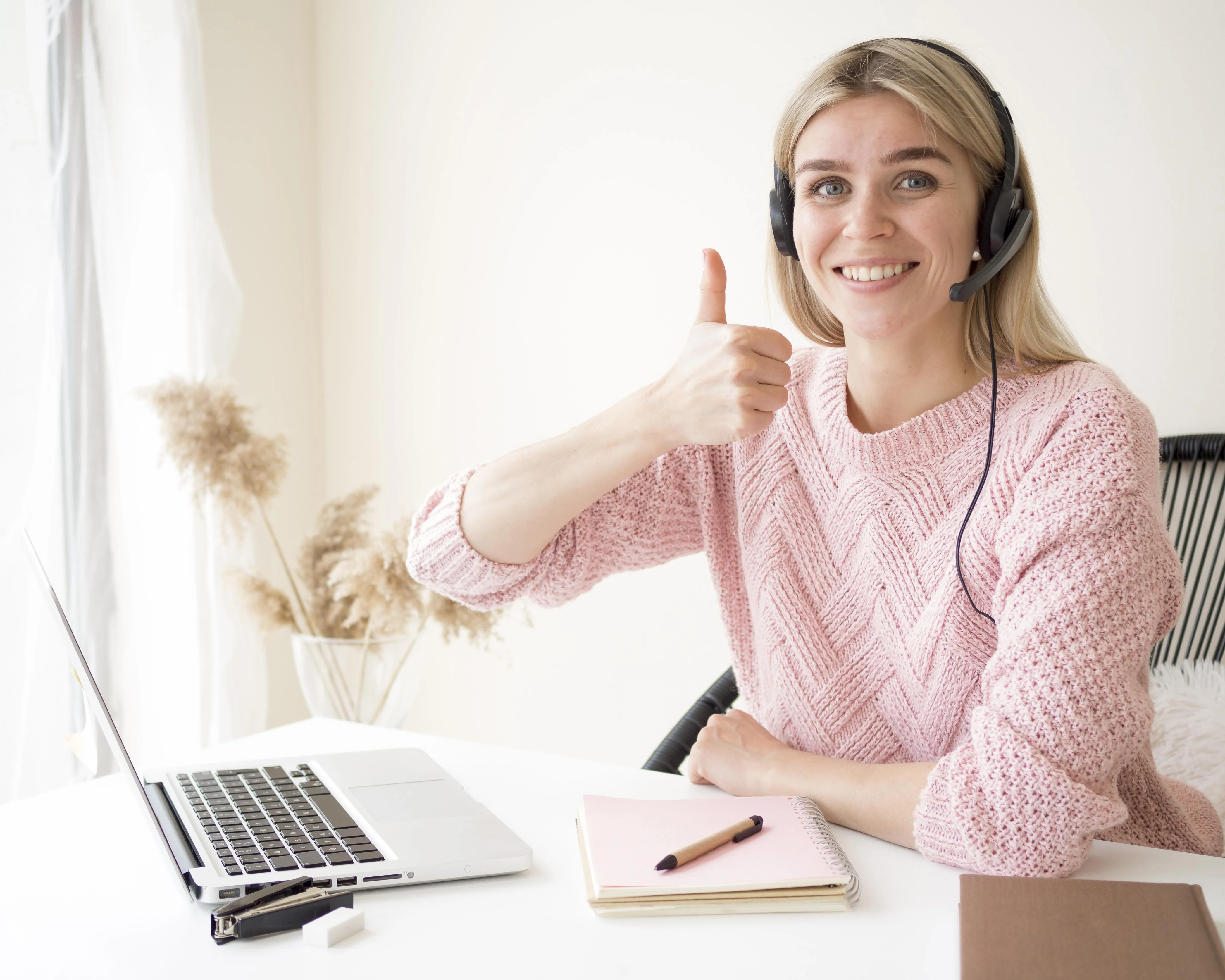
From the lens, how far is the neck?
115cm

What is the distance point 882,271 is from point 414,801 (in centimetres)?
71

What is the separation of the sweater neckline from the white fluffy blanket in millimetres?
492

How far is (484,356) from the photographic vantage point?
2.30 meters

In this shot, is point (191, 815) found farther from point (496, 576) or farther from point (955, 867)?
point (955, 867)

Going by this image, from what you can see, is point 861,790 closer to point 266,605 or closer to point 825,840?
point 825,840

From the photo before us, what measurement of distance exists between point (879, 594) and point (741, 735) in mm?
219

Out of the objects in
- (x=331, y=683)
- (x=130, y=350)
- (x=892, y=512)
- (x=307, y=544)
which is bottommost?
(x=331, y=683)

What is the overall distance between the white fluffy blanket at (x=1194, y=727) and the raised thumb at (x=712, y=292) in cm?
75

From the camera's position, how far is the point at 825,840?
795 mm

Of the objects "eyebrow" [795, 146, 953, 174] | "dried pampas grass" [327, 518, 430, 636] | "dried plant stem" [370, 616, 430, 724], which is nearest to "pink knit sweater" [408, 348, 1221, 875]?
"eyebrow" [795, 146, 953, 174]

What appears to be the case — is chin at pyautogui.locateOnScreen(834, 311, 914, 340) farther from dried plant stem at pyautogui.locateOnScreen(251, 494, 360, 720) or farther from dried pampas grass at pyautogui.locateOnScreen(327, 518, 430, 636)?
dried plant stem at pyautogui.locateOnScreen(251, 494, 360, 720)

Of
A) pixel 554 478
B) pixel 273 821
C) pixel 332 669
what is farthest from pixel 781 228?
pixel 332 669

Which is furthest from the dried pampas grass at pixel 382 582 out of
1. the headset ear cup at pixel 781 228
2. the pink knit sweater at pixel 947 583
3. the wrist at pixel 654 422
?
the headset ear cup at pixel 781 228

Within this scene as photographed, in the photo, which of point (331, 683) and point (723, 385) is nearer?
point (723, 385)
